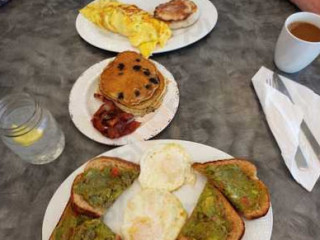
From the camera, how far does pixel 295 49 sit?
4.09 feet

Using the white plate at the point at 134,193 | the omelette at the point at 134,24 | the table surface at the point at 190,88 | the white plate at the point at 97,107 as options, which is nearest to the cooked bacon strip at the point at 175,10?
the omelette at the point at 134,24

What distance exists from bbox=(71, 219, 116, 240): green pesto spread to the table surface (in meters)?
0.22

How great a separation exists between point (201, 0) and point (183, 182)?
1018 millimetres

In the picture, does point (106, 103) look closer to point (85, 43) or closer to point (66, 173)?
point (66, 173)

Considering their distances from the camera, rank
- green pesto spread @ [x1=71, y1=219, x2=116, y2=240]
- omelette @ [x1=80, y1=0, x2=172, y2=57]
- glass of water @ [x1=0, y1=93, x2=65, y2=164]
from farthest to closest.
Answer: omelette @ [x1=80, y1=0, x2=172, y2=57], glass of water @ [x1=0, y1=93, x2=65, y2=164], green pesto spread @ [x1=71, y1=219, x2=116, y2=240]

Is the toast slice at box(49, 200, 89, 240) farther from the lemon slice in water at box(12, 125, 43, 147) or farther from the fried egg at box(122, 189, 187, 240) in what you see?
the lemon slice in water at box(12, 125, 43, 147)

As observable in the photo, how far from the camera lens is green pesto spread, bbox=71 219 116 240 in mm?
914

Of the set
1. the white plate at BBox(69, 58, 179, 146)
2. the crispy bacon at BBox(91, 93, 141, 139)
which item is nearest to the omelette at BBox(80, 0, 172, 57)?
the white plate at BBox(69, 58, 179, 146)

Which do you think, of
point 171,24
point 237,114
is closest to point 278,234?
point 237,114

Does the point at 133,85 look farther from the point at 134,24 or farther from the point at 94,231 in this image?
the point at 94,231

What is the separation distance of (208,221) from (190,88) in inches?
25.0

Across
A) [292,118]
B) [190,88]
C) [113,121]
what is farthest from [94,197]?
[292,118]

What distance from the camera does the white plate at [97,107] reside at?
1163 millimetres

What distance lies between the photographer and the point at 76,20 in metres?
1.59
